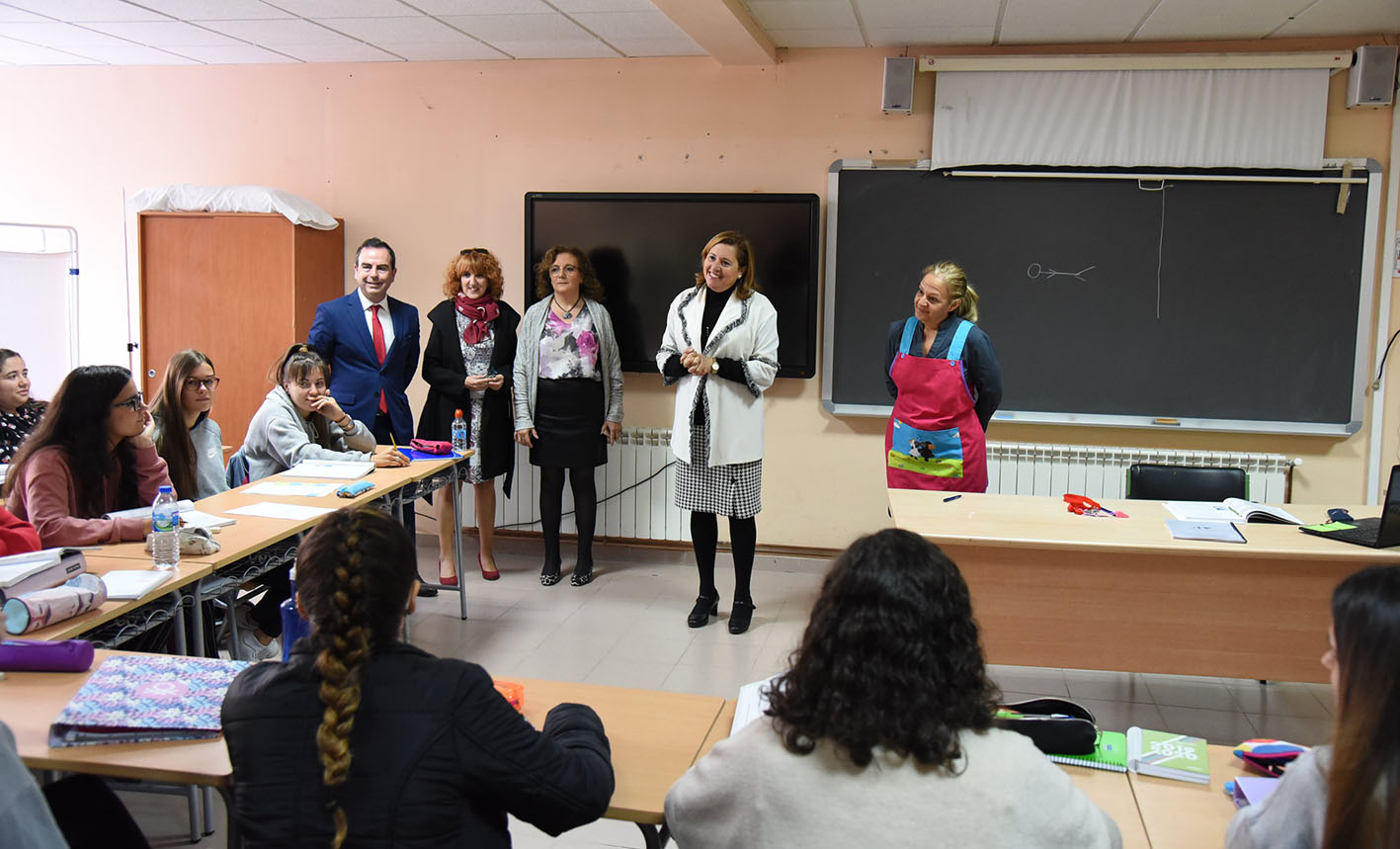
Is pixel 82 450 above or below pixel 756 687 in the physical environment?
above

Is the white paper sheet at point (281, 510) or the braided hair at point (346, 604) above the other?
the braided hair at point (346, 604)

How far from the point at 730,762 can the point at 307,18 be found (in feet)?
14.7

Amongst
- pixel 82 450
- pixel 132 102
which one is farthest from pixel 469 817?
pixel 132 102

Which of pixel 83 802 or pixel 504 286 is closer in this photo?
pixel 83 802

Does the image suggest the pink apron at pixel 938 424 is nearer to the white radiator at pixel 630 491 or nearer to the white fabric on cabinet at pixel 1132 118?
the white fabric on cabinet at pixel 1132 118

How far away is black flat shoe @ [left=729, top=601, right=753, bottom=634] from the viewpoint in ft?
14.5

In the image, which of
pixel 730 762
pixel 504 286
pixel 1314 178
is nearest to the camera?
pixel 730 762

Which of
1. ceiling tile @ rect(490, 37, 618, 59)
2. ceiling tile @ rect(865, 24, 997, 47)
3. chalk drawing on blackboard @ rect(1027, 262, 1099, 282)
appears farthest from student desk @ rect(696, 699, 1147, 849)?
ceiling tile @ rect(490, 37, 618, 59)

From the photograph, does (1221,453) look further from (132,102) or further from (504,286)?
(132,102)

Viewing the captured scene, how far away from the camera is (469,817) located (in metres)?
1.44

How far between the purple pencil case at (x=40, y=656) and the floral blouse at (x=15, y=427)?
253 cm

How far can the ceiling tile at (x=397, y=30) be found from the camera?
4664 millimetres

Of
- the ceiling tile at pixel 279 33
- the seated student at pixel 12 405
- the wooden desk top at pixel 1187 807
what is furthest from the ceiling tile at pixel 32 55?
the wooden desk top at pixel 1187 807

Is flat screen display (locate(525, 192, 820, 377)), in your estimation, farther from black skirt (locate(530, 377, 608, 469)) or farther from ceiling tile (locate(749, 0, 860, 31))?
ceiling tile (locate(749, 0, 860, 31))
